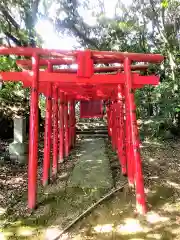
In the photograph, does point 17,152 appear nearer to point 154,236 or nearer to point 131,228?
point 131,228

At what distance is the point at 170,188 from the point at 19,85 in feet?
32.0

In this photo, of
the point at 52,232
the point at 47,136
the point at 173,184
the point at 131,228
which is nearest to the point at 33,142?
the point at 47,136

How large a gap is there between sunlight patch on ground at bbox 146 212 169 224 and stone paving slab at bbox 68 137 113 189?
1838 mm

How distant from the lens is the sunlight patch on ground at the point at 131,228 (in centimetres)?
555

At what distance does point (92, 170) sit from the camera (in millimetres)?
9727

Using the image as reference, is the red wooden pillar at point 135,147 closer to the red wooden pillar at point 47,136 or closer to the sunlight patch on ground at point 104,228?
the sunlight patch on ground at point 104,228

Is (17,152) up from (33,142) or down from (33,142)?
down

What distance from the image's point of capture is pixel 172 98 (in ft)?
46.5

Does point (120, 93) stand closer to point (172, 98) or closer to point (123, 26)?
point (172, 98)

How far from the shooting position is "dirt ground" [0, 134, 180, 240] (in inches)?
216

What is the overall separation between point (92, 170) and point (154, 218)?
12.5 feet

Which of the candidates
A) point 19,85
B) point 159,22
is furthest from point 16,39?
point 159,22

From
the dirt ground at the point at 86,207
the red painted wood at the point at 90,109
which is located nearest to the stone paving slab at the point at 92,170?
the dirt ground at the point at 86,207

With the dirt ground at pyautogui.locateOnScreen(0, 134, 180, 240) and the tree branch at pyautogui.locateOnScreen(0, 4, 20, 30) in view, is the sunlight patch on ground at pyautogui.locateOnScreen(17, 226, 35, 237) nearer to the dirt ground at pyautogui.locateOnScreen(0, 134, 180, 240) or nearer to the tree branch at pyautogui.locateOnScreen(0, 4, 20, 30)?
the dirt ground at pyautogui.locateOnScreen(0, 134, 180, 240)
